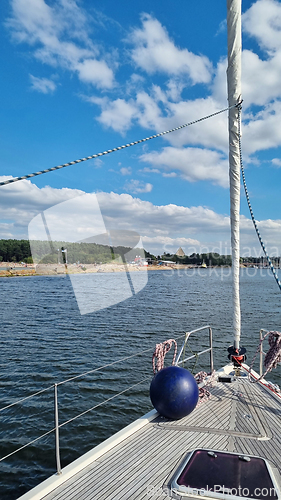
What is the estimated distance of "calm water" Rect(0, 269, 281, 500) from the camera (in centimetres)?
724

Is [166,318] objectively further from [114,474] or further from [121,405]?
[114,474]

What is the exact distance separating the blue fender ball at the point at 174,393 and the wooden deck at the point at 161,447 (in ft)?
0.64

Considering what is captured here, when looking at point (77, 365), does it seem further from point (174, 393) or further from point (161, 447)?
point (161, 447)

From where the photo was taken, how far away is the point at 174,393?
195 inches

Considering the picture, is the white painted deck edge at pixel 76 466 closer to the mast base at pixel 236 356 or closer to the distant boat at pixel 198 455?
the distant boat at pixel 198 455

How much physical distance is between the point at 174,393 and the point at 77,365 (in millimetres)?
8237

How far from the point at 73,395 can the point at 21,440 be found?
237 cm

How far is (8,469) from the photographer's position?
Answer: 21.5ft

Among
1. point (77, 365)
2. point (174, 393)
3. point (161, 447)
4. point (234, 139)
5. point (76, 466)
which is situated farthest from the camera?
point (77, 365)

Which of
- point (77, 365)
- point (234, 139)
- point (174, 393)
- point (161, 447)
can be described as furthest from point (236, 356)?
point (77, 365)

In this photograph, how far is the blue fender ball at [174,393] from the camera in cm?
497

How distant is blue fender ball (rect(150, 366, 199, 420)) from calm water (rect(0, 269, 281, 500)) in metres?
3.07

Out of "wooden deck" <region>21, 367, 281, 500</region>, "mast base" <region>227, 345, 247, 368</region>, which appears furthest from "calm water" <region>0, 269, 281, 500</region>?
"mast base" <region>227, 345, 247, 368</region>

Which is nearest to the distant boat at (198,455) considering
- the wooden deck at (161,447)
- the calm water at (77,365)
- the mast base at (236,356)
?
the wooden deck at (161,447)
